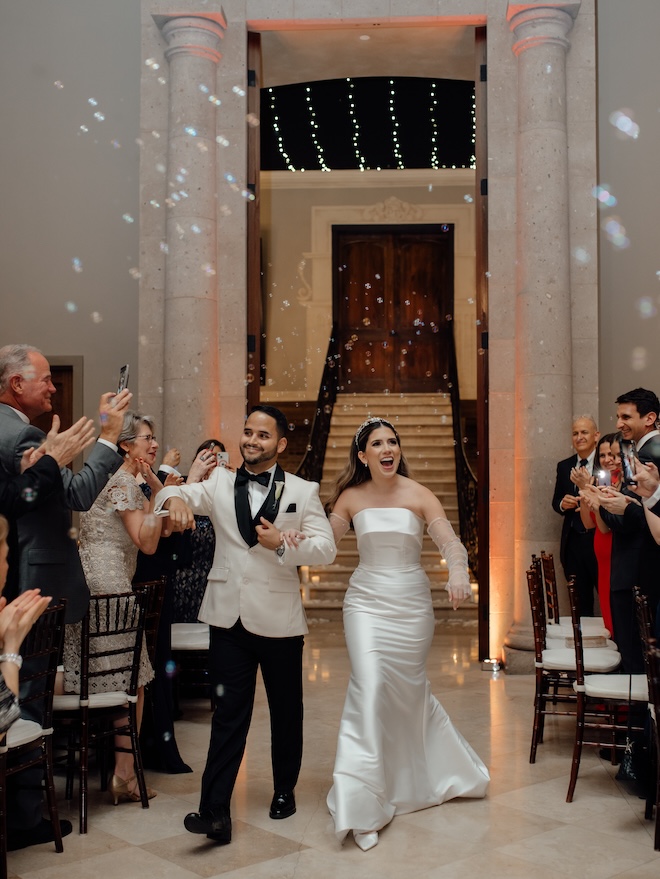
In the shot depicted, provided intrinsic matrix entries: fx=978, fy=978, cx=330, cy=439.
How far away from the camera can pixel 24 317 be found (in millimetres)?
8344

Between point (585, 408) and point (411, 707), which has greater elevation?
point (585, 408)

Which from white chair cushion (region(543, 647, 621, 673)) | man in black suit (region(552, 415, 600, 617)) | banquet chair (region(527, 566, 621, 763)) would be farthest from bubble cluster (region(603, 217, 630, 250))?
white chair cushion (region(543, 647, 621, 673))

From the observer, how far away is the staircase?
9812 millimetres

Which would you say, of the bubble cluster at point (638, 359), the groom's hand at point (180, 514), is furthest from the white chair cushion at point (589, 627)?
the bubble cluster at point (638, 359)

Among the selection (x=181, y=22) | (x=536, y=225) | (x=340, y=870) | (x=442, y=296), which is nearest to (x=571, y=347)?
(x=536, y=225)

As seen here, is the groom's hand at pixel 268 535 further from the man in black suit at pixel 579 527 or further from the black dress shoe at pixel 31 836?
the man in black suit at pixel 579 527

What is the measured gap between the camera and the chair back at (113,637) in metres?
4.16

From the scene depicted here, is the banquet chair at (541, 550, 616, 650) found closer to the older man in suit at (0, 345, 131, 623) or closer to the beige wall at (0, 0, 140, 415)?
the older man in suit at (0, 345, 131, 623)

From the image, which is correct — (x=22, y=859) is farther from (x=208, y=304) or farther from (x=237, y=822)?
(x=208, y=304)

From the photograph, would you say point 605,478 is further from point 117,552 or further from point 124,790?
point 124,790

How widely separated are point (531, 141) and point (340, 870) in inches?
229

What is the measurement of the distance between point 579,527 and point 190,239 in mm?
3732

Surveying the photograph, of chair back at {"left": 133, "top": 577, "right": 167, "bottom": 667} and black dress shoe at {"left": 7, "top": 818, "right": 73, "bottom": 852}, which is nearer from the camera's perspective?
black dress shoe at {"left": 7, "top": 818, "right": 73, "bottom": 852}

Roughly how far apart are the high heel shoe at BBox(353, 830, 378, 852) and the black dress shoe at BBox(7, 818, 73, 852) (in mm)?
1204
